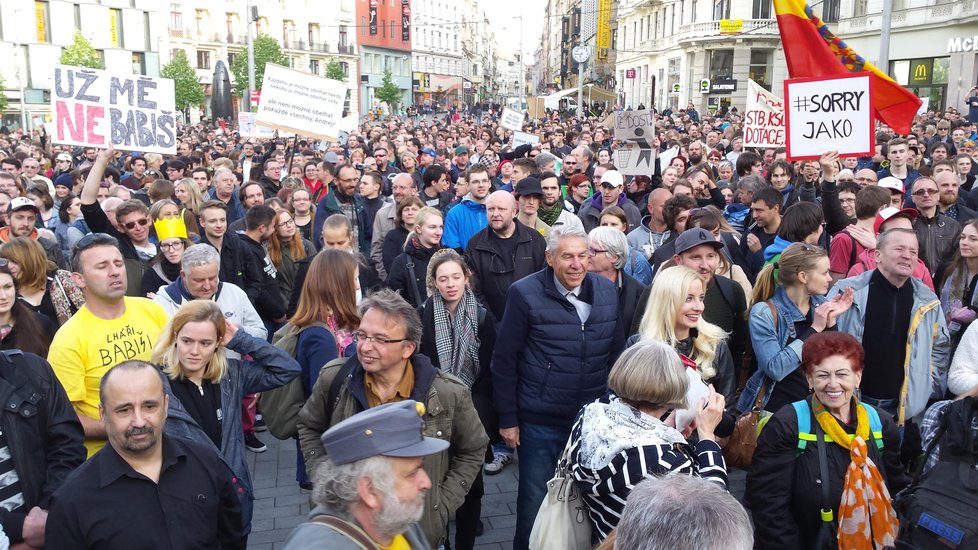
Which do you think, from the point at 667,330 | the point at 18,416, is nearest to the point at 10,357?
the point at 18,416

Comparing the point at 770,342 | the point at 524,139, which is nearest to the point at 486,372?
the point at 770,342

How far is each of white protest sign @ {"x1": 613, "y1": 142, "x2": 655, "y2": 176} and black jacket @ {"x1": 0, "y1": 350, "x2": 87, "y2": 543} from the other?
7881mm

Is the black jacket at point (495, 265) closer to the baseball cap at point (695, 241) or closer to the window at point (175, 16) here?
the baseball cap at point (695, 241)

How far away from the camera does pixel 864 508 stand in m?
3.40

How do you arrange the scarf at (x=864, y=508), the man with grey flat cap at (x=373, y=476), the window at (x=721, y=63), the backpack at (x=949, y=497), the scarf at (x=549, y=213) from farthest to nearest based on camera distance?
the window at (x=721, y=63), the scarf at (x=549, y=213), the scarf at (x=864, y=508), the backpack at (x=949, y=497), the man with grey flat cap at (x=373, y=476)

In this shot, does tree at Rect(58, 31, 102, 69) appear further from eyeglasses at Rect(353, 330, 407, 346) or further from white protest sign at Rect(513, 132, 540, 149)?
eyeglasses at Rect(353, 330, 407, 346)

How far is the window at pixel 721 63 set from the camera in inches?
2050

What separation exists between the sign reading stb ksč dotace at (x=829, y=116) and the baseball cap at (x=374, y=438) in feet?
21.3

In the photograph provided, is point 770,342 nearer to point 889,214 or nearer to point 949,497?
point 949,497

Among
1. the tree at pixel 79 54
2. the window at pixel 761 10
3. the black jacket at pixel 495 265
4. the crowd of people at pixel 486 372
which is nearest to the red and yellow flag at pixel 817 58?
the crowd of people at pixel 486 372

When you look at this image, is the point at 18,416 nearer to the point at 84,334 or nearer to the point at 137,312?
the point at 84,334

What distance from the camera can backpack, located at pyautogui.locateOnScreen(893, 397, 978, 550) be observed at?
2990mm

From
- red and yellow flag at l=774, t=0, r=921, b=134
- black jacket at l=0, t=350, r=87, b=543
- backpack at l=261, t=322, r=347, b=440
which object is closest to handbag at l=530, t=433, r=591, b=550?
backpack at l=261, t=322, r=347, b=440

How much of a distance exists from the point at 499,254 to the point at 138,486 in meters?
3.66
